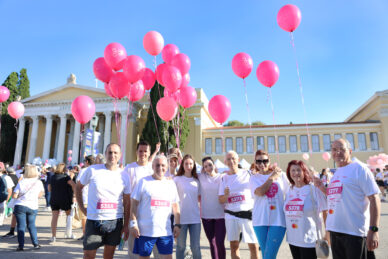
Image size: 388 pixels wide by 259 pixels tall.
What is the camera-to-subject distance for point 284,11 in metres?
6.41

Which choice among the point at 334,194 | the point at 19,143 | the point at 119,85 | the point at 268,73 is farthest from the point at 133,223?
the point at 19,143

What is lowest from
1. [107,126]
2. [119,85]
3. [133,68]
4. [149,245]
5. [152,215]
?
[149,245]

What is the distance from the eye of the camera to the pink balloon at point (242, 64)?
23.6 ft

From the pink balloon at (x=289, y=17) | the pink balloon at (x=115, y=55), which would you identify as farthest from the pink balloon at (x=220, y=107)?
the pink balloon at (x=115, y=55)

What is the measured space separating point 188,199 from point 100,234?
1.31m

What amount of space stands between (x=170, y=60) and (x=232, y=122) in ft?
174

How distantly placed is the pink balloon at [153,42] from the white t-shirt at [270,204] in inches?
211

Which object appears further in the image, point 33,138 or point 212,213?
point 33,138

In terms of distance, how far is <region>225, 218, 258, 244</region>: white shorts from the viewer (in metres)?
3.71

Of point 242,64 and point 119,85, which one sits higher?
point 242,64

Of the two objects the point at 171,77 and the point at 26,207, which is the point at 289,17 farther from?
the point at 26,207

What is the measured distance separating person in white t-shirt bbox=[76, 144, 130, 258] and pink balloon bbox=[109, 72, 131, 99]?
12.5 feet

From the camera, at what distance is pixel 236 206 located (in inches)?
151

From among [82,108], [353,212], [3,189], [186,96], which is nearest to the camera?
[353,212]
